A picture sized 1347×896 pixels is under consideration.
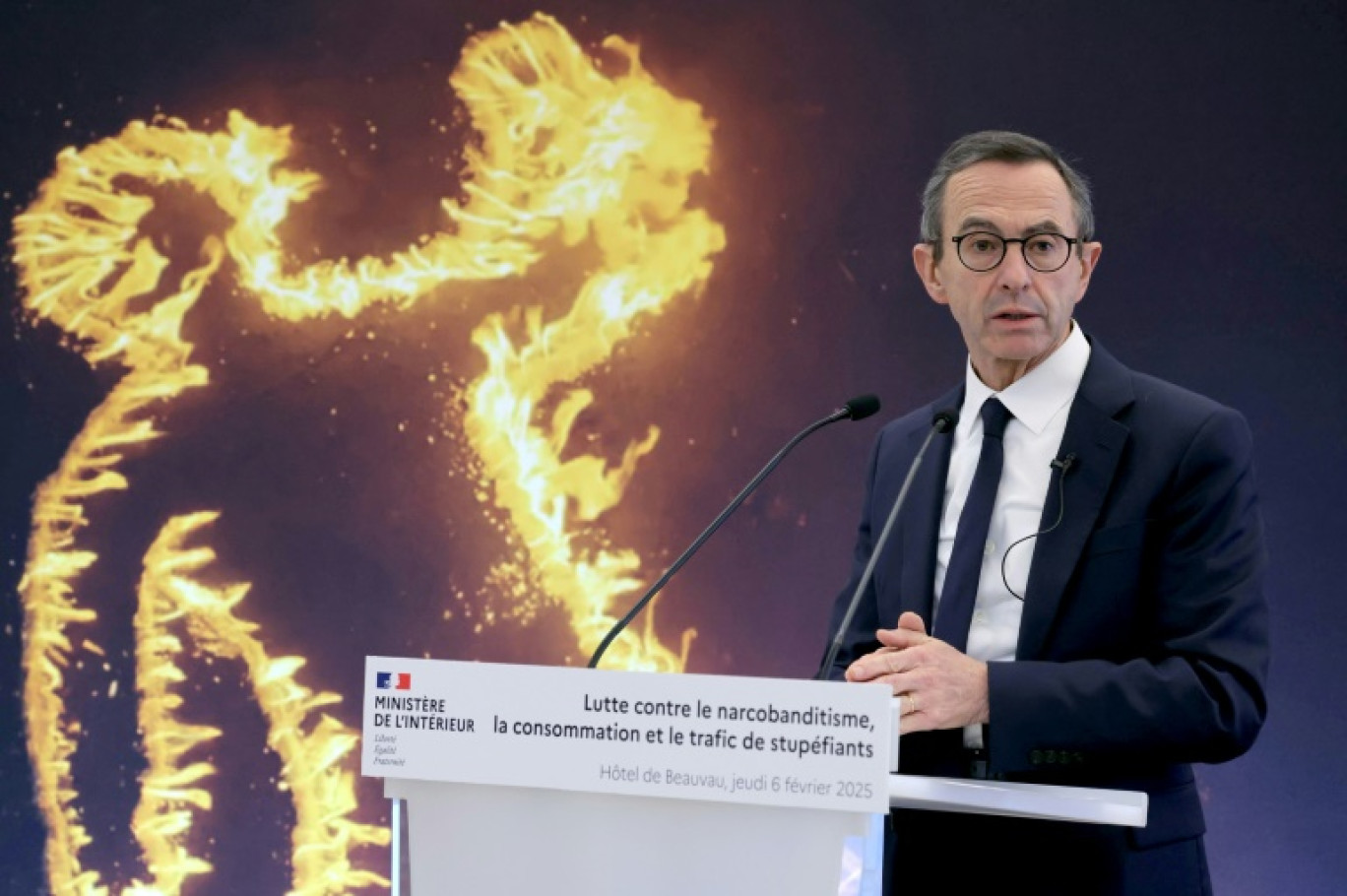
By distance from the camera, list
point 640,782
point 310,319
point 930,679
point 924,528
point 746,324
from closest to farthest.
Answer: point 640,782, point 930,679, point 924,528, point 746,324, point 310,319

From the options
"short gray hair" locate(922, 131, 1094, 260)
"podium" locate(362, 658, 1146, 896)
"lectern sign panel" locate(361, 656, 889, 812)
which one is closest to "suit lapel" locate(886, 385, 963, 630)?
"short gray hair" locate(922, 131, 1094, 260)

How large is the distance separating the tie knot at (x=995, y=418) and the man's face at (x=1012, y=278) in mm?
72

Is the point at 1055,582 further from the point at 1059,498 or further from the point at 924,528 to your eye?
the point at 924,528

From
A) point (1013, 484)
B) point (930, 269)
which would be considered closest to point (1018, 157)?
point (930, 269)

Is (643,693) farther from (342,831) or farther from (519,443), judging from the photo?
(342,831)

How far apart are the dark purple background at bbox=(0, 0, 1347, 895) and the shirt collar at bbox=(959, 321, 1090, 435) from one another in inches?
62.3

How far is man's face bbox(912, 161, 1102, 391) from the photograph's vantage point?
1.89 meters

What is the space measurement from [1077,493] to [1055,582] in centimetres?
12

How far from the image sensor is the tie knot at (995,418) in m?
1.88

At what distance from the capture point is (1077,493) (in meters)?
1.74

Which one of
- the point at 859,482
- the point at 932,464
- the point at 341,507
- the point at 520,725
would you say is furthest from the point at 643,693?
the point at 341,507

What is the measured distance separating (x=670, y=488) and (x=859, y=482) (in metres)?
0.49

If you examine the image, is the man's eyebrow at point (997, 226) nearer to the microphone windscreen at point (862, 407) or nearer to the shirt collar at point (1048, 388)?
the shirt collar at point (1048, 388)

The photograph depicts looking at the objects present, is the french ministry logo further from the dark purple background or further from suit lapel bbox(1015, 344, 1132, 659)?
the dark purple background
